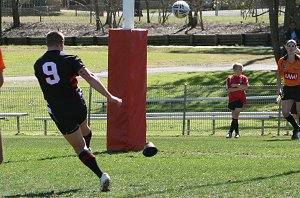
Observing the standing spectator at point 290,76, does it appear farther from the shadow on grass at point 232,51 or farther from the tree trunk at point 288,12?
the shadow on grass at point 232,51

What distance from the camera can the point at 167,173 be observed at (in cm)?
1009

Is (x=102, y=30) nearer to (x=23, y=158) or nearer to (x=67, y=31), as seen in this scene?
(x=67, y=31)

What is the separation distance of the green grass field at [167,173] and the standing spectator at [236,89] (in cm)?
414

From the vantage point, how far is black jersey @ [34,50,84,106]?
8500 mm

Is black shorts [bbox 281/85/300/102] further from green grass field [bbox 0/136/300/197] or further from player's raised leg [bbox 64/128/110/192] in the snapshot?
player's raised leg [bbox 64/128/110/192]

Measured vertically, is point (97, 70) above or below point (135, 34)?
below

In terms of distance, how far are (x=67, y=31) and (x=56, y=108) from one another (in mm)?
48381

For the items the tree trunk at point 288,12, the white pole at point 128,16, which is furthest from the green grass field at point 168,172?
the tree trunk at point 288,12

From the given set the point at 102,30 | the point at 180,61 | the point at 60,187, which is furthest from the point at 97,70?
the point at 60,187

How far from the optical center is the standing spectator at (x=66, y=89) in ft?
27.9

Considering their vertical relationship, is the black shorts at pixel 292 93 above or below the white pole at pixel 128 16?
below

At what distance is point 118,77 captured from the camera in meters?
13.2

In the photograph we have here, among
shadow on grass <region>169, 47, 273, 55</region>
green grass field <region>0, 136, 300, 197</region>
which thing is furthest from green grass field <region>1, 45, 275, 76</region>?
green grass field <region>0, 136, 300, 197</region>

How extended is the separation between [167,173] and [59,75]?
7.52ft
